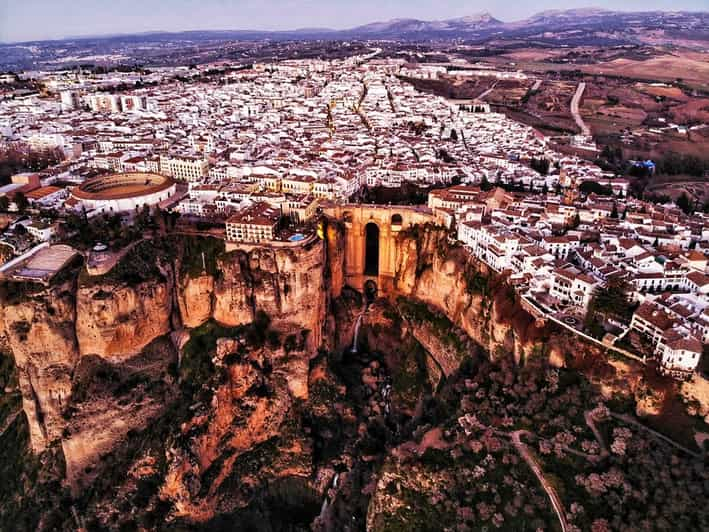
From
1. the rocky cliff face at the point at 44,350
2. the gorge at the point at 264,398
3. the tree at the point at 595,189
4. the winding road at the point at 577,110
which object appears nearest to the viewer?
the gorge at the point at 264,398

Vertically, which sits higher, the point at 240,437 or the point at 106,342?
the point at 106,342

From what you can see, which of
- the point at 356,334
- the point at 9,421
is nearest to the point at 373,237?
the point at 356,334

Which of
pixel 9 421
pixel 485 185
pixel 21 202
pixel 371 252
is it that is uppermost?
pixel 21 202

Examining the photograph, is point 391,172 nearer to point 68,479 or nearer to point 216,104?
point 68,479

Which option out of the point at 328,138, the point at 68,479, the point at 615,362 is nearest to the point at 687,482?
the point at 615,362

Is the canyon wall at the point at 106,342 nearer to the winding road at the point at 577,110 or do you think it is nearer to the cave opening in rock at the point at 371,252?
the cave opening in rock at the point at 371,252

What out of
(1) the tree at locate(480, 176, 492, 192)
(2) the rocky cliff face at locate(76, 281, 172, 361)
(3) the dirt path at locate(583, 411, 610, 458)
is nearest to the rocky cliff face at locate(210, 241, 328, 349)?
(2) the rocky cliff face at locate(76, 281, 172, 361)

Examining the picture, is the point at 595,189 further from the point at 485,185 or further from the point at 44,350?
the point at 44,350

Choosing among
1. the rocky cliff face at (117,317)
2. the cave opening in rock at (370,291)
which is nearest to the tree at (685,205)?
the cave opening in rock at (370,291)

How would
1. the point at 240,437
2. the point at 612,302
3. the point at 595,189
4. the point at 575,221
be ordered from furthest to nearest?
the point at 595,189 → the point at 575,221 → the point at 240,437 → the point at 612,302
